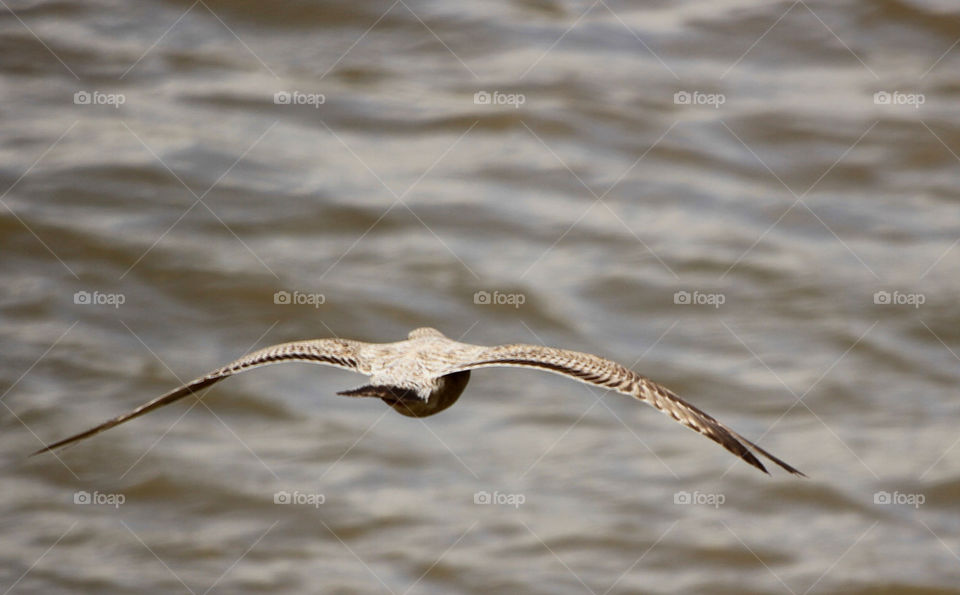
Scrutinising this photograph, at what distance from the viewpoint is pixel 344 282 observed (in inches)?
933

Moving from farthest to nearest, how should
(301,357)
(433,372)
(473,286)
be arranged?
(473,286) → (301,357) → (433,372)

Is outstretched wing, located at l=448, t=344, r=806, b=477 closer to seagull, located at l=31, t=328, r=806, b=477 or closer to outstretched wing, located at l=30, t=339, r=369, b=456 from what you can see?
seagull, located at l=31, t=328, r=806, b=477

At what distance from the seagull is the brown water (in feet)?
27.3

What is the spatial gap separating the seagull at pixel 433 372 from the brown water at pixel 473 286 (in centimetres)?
832

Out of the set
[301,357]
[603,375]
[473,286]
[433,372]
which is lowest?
[603,375]

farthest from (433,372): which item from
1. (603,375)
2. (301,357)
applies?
(603,375)

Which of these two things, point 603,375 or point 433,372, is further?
point 433,372

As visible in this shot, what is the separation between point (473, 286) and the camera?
23.7m

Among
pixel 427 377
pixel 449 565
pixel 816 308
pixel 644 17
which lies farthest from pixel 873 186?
pixel 427 377

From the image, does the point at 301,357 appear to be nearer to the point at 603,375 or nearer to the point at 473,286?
the point at 603,375

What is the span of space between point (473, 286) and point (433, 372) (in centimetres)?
1271

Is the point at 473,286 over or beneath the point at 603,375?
over

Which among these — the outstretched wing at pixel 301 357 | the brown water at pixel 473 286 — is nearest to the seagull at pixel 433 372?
the outstretched wing at pixel 301 357

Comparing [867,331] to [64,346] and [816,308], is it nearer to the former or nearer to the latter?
[816,308]
